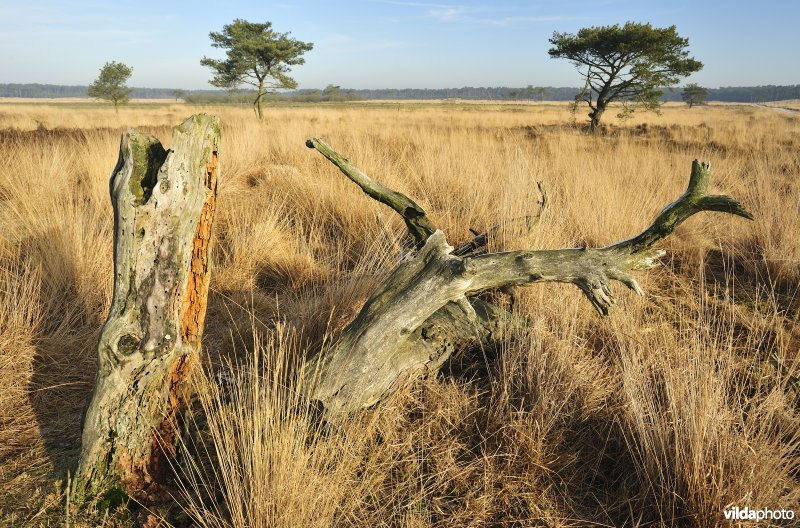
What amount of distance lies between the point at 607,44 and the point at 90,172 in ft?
53.5

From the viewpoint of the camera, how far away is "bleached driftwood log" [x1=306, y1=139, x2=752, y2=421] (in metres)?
2.05

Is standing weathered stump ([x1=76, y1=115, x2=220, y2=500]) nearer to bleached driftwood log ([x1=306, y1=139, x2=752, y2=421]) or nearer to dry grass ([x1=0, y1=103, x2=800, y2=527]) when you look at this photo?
dry grass ([x1=0, y1=103, x2=800, y2=527])

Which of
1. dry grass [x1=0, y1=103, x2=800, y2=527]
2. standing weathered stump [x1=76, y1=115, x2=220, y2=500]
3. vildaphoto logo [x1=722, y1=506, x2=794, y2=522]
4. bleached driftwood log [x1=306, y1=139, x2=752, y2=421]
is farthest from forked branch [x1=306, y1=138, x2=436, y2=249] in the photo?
vildaphoto logo [x1=722, y1=506, x2=794, y2=522]

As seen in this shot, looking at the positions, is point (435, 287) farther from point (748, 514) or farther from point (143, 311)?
point (748, 514)

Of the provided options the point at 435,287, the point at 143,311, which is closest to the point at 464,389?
the point at 435,287

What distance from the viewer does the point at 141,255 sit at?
1.80 meters

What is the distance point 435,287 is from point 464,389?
67cm

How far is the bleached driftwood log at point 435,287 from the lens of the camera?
80.7 inches

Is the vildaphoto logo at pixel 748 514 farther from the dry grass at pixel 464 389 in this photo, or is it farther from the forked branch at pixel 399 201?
the forked branch at pixel 399 201

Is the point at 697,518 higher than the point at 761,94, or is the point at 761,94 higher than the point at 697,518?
the point at 761,94

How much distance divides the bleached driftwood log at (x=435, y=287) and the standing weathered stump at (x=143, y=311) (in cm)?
62

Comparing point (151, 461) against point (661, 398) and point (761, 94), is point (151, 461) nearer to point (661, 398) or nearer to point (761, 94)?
point (661, 398)

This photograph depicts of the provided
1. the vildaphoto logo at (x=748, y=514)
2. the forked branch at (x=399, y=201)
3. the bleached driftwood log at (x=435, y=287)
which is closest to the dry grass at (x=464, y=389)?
the vildaphoto logo at (x=748, y=514)

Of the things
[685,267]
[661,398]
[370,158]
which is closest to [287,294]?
[661,398]
